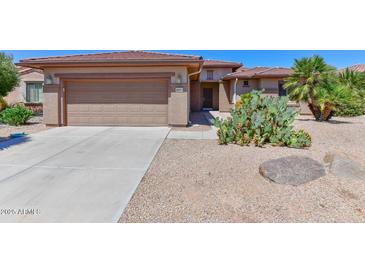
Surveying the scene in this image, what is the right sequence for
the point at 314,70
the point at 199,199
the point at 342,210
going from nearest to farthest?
1. the point at 342,210
2. the point at 199,199
3. the point at 314,70

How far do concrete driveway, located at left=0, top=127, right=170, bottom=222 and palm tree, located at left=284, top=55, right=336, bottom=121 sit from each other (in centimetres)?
872

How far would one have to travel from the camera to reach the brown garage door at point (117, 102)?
12680 millimetres

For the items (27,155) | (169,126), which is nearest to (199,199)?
(27,155)

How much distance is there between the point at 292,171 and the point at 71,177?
4.46 meters

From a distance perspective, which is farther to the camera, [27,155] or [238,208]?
[27,155]

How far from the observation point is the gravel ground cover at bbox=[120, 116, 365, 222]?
3809 millimetres

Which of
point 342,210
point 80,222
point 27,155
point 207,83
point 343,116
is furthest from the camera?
point 207,83

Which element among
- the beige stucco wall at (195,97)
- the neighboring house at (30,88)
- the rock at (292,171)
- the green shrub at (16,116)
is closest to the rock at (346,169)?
the rock at (292,171)

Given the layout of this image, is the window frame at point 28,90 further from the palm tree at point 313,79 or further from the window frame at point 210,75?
the palm tree at point 313,79

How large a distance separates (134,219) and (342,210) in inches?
123

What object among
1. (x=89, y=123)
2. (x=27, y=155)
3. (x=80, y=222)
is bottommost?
(x=80, y=222)

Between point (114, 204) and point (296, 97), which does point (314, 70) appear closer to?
point (296, 97)

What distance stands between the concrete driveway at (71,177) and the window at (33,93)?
41.5ft

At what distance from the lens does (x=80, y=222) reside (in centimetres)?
367
